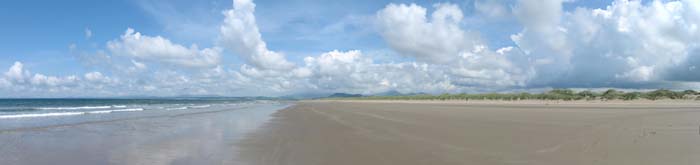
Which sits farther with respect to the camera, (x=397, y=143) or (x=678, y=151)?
(x=397, y=143)

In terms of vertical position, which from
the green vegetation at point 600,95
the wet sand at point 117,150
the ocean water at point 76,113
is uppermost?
the green vegetation at point 600,95

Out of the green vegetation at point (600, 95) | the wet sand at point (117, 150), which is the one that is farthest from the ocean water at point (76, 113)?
the green vegetation at point (600, 95)

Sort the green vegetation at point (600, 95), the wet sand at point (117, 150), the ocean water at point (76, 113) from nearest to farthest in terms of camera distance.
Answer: the wet sand at point (117, 150), the ocean water at point (76, 113), the green vegetation at point (600, 95)

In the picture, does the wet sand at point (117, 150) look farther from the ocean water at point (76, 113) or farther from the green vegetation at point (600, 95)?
the green vegetation at point (600, 95)

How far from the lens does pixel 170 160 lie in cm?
836

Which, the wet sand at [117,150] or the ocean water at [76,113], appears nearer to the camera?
the wet sand at [117,150]

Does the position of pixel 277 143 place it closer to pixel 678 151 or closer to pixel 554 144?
pixel 554 144

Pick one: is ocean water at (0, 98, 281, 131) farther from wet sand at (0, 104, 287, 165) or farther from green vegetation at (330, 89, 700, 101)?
green vegetation at (330, 89, 700, 101)

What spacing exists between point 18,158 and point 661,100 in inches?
2032

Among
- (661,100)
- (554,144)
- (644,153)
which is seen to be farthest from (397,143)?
(661,100)

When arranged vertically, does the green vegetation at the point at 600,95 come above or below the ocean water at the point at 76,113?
above

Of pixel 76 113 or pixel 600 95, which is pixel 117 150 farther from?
pixel 600 95

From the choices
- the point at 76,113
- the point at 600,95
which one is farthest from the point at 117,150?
the point at 600,95

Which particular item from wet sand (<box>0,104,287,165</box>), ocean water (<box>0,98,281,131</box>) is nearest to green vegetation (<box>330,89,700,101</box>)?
ocean water (<box>0,98,281,131</box>)
